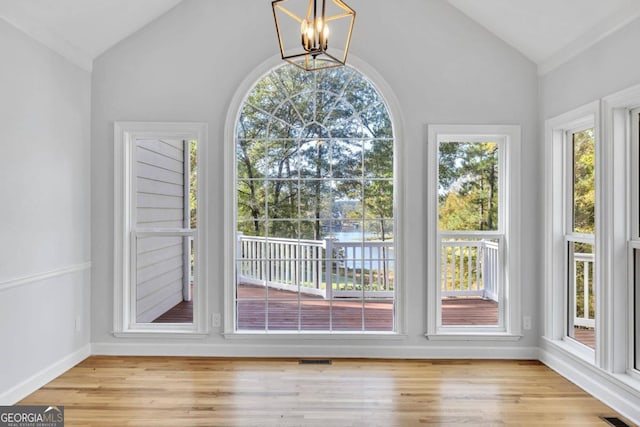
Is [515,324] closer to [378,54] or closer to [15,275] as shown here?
[378,54]

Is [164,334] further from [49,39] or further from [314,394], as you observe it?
[49,39]

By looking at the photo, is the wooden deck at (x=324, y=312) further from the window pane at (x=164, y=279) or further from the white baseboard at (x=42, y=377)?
the white baseboard at (x=42, y=377)

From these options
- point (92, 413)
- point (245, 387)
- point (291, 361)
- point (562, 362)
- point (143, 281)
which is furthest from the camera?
point (143, 281)

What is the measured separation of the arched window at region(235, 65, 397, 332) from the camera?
3828 millimetres

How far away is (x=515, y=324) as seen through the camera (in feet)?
12.3

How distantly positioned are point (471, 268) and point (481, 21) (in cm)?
214

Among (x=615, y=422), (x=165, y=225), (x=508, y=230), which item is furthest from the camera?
(x=165, y=225)

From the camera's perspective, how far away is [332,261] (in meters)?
3.84

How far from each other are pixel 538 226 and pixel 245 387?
276 centimetres

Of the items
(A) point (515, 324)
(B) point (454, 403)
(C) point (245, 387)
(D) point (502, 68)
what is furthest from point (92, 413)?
(D) point (502, 68)

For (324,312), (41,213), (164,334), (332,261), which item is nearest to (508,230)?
(332,261)

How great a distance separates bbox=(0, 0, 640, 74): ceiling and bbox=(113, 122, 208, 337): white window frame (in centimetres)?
73

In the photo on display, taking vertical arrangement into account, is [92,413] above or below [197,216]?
below

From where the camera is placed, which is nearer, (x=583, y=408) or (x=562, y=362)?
(x=583, y=408)
